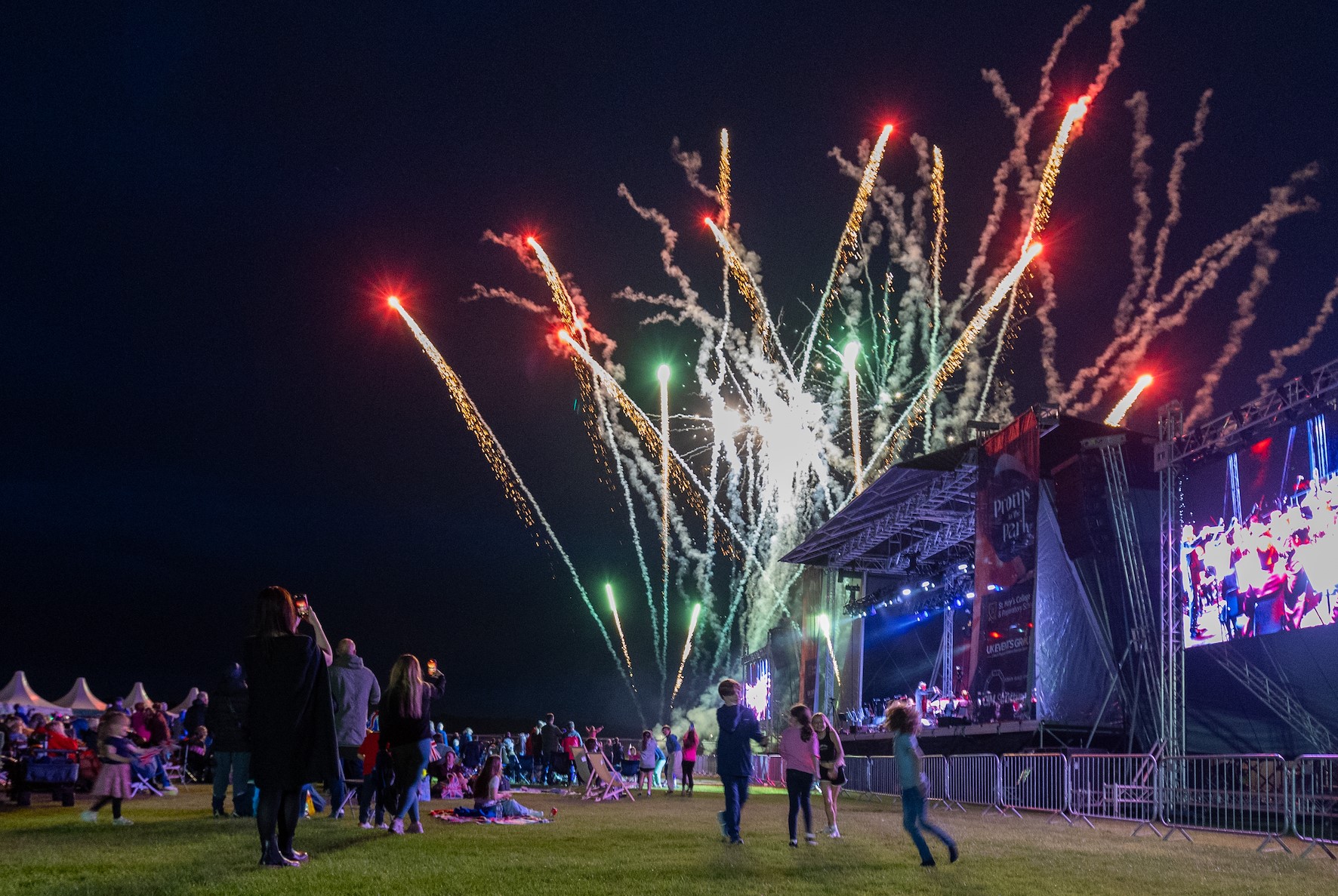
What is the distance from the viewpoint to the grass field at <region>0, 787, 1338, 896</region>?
6207 mm

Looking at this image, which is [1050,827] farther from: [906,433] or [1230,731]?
[906,433]

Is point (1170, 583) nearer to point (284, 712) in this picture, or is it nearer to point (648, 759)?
point (648, 759)

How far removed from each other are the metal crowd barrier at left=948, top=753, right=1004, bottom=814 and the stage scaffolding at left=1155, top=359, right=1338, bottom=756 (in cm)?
257

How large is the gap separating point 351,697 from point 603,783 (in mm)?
9698

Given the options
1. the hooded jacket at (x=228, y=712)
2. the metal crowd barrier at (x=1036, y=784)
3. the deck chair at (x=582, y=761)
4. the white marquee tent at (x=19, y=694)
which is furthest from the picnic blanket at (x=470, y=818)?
the white marquee tent at (x=19, y=694)

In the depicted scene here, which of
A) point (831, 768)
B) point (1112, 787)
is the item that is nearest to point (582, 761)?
point (1112, 787)

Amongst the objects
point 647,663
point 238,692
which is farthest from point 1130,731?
point 647,663

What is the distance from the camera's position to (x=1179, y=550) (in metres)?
18.2

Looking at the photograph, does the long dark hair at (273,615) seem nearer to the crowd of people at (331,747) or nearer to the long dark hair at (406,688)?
the crowd of people at (331,747)

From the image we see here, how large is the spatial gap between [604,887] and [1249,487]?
1444 centimetres

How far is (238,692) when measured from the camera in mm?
10234

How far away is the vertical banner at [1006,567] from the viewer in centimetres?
2141

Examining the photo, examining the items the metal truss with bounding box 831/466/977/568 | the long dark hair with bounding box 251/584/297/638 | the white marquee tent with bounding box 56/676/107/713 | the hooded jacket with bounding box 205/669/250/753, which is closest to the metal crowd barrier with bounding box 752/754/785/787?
the metal truss with bounding box 831/466/977/568

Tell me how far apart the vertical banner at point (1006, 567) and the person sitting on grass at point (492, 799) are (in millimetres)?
11750
